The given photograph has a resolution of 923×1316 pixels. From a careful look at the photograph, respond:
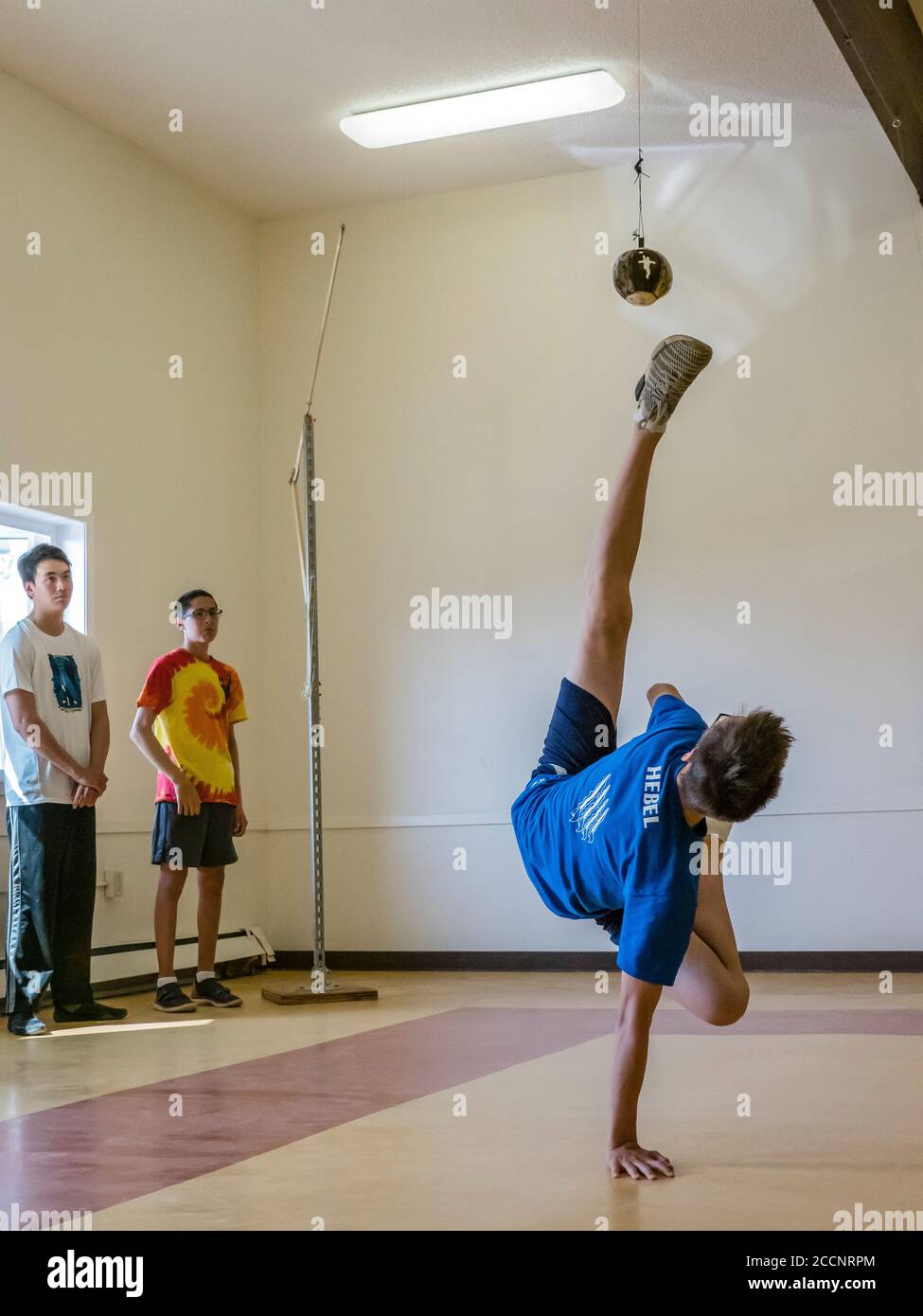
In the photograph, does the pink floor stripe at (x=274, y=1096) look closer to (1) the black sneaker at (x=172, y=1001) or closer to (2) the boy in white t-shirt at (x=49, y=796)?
(2) the boy in white t-shirt at (x=49, y=796)

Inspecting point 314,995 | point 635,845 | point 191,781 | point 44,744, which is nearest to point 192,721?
point 191,781

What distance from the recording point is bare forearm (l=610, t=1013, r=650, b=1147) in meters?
2.24

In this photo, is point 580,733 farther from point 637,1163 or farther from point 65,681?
point 65,681

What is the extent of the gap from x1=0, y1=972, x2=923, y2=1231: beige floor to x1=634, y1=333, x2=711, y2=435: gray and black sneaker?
134 cm

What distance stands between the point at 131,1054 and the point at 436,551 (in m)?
3.10

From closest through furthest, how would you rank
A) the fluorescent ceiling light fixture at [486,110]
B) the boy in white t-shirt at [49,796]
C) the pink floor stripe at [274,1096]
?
the pink floor stripe at [274,1096]
the boy in white t-shirt at [49,796]
the fluorescent ceiling light fixture at [486,110]

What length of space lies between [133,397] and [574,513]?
197 centimetres

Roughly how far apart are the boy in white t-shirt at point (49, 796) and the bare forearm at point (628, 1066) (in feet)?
8.78

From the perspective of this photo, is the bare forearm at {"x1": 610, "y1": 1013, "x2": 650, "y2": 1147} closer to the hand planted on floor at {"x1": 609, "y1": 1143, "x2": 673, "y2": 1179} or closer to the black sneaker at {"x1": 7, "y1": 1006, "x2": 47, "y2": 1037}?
the hand planted on floor at {"x1": 609, "y1": 1143, "x2": 673, "y2": 1179}

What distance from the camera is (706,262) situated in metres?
6.16

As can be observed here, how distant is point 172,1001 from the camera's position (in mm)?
4996

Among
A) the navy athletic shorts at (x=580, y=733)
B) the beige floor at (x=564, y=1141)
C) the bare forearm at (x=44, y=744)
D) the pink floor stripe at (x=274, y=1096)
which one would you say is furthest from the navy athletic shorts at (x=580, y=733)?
the bare forearm at (x=44, y=744)

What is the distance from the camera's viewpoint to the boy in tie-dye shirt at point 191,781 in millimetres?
5062
